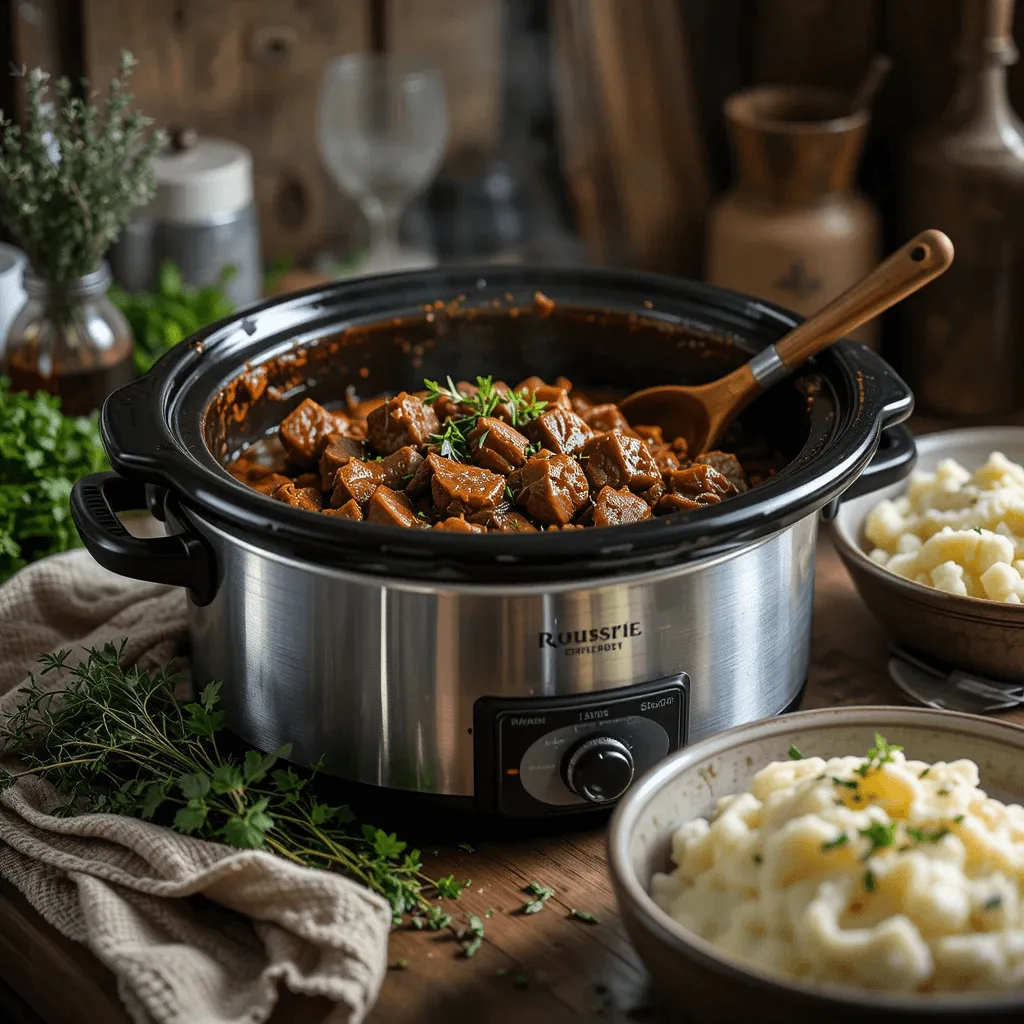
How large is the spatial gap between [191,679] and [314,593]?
1.41ft

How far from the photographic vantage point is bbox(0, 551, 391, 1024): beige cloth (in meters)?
1.55

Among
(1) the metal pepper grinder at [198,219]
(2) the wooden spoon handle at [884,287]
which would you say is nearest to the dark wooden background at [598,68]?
(1) the metal pepper grinder at [198,219]

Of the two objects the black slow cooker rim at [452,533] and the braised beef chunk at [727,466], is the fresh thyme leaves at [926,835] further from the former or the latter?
the braised beef chunk at [727,466]

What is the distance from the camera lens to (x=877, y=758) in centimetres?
Result: 162

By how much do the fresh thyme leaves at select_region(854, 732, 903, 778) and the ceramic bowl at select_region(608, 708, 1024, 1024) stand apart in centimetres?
8

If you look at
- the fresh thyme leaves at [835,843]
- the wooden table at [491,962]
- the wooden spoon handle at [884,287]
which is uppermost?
the wooden spoon handle at [884,287]

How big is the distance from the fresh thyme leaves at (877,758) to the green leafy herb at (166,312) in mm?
1790

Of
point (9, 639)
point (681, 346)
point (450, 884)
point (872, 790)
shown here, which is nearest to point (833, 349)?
point (681, 346)

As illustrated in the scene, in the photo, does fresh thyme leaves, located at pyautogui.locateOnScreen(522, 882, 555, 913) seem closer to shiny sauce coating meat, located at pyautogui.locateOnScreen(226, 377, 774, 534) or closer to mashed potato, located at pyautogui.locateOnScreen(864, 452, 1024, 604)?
shiny sauce coating meat, located at pyautogui.locateOnScreen(226, 377, 774, 534)

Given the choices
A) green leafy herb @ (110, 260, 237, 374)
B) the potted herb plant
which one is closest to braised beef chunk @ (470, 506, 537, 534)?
the potted herb plant

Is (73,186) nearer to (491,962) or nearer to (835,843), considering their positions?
(491,962)

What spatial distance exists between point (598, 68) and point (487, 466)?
5.51 feet

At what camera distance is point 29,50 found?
3109 millimetres

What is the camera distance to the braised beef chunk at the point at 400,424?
80.3 inches
